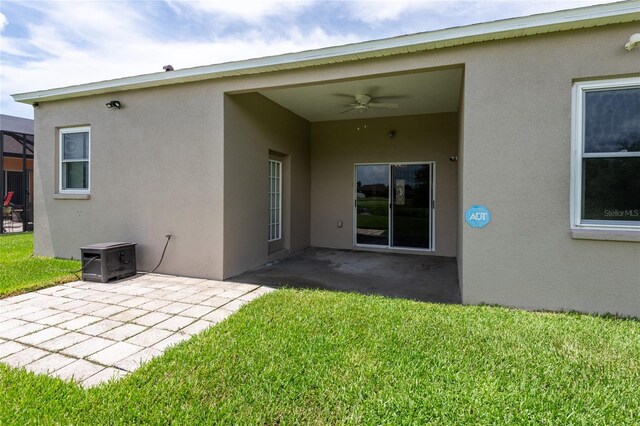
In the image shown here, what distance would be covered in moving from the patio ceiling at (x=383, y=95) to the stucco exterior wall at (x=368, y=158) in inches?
13.8

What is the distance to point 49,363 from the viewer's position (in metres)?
2.80

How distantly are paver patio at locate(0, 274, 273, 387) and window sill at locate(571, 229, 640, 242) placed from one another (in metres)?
4.01

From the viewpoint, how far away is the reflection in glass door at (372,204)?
27.6ft

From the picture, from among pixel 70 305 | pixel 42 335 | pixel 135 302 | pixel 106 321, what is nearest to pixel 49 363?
pixel 42 335

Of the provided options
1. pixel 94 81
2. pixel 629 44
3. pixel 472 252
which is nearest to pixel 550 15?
pixel 629 44

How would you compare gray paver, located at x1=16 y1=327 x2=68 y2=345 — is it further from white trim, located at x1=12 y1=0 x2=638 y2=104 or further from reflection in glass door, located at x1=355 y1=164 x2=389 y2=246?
reflection in glass door, located at x1=355 y1=164 x2=389 y2=246

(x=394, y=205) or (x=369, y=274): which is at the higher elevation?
(x=394, y=205)

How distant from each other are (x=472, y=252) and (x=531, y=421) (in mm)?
2411

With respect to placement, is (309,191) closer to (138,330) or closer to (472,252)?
(472,252)

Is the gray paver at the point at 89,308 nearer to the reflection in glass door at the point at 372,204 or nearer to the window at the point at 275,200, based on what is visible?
the window at the point at 275,200

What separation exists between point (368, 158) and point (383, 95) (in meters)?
2.08

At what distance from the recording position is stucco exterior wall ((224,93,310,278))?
18.6 ft

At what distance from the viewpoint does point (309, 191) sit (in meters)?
8.88

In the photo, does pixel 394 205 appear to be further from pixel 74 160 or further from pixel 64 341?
pixel 74 160
